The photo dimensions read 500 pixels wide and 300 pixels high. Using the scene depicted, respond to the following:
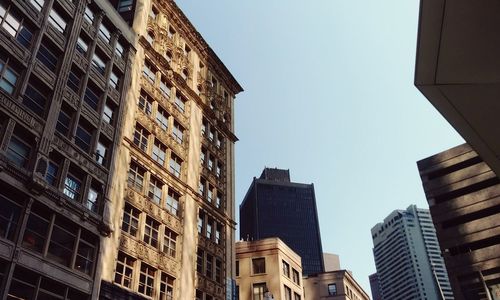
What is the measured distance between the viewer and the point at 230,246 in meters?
44.8

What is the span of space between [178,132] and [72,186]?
1658cm

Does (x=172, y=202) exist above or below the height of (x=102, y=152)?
below

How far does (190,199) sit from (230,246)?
755 cm

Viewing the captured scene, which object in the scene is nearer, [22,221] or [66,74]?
[22,221]

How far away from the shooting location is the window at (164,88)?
141 ft

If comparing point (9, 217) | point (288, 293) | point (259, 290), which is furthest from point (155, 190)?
point (288, 293)

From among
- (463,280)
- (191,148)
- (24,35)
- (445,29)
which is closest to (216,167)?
(191,148)

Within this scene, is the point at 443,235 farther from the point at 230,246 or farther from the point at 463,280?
the point at 230,246

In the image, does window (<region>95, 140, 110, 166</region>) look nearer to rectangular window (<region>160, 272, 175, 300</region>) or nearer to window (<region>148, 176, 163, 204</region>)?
window (<region>148, 176, 163, 204</region>)

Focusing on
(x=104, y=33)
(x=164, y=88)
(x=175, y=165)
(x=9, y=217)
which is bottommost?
(x=9, y=217)

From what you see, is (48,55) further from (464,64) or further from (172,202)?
(464,64)

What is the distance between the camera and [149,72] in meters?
41.9

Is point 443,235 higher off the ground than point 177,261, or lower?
higher

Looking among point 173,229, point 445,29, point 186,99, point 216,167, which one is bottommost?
point 445,29
